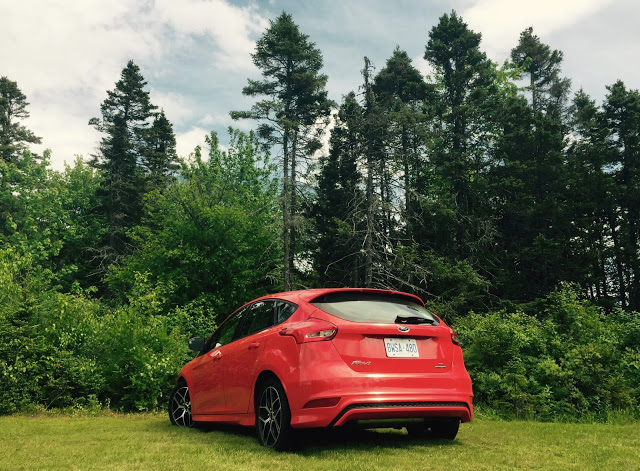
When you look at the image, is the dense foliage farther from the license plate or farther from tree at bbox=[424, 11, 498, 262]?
the license plate

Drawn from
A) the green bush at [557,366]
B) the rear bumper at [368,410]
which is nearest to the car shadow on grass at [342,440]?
the rear bumper at [368,410]

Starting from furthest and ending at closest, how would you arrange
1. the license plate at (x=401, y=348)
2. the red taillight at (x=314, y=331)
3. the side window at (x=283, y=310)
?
the side window at (x=283, y=310) < the license plate at (x=401, y=348) < the red taillight at (x=314, y=331)

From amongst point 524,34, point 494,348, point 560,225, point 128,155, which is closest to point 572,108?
point 524,34

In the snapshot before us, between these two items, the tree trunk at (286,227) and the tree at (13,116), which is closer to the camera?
the tree trunk at (286,227)

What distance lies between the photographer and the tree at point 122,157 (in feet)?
139

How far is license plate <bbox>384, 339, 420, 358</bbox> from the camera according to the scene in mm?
5012

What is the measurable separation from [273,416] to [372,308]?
4.57 feet

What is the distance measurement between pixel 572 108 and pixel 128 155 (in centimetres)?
3546

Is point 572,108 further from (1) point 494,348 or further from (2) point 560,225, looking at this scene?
(1) point 494,348

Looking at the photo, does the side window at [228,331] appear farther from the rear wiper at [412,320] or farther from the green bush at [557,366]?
the green bush at [557,366]

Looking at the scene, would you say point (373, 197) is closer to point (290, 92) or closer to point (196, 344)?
point (290, 92)

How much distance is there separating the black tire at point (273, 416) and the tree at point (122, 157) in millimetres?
37211

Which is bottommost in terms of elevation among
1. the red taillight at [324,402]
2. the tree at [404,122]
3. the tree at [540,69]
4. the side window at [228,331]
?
the red taillight at [324,402]

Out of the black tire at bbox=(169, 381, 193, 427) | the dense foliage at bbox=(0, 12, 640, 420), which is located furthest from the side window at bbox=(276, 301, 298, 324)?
the dense foliage at bbox=(0, 12, 640, 420)
